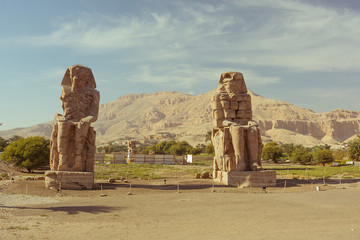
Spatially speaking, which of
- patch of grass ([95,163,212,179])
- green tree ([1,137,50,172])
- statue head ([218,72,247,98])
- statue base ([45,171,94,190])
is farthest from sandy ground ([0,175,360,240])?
green tree ([1,137,50,172])

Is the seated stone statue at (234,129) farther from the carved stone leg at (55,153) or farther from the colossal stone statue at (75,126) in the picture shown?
the carved stone leg at (55,153)

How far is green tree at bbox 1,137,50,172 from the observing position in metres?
20.1

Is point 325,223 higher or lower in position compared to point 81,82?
lower

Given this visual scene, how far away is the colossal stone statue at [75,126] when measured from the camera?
1235 centimetres

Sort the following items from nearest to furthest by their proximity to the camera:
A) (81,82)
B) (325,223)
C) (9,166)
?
(325,223), (81,82), (9,166)

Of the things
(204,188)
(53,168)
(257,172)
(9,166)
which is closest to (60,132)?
(53,168)

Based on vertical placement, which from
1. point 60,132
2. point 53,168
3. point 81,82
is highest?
point 81,82

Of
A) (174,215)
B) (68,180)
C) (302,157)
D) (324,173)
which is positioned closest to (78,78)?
(68,180)

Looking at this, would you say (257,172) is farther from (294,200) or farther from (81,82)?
(81,82)

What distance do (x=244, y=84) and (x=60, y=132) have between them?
8449mm

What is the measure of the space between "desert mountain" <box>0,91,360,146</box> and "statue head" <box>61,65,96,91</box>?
82.7 m

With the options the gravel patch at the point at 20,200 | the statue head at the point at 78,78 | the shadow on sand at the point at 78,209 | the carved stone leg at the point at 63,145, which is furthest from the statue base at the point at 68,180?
the statue head at the point at 78,78

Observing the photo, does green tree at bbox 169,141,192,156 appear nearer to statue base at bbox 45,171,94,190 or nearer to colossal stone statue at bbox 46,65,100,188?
colossal stone statue at bbox 46,65,100,188

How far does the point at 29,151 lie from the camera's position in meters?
20.1
